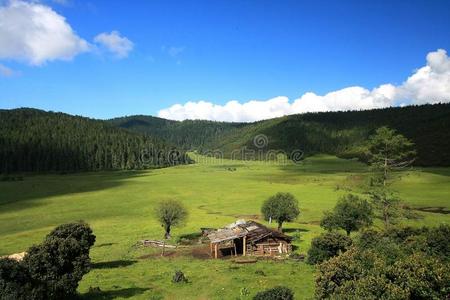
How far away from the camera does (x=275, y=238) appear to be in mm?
61719

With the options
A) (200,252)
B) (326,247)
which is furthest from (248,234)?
(326,247)

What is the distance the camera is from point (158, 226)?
85062 mm

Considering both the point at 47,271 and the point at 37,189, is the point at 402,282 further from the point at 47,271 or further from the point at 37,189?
the point at 37,189

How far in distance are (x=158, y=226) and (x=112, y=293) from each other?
46.0 meters

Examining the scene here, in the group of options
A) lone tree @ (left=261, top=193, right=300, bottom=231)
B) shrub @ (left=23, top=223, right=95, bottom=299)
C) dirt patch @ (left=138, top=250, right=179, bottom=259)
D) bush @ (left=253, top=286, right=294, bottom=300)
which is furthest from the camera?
lone tree @ (left=261, top=193, right=300, bottom=231)

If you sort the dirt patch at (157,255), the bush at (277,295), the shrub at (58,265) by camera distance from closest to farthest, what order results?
the bush at (277,295) → the shrub at (58,265) → the dirt patch at (157,255)

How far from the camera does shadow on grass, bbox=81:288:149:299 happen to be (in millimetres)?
37938

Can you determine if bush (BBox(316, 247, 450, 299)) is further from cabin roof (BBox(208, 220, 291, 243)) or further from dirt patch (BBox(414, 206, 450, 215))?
dirt patch (BBox(414, 206, 450, 215))

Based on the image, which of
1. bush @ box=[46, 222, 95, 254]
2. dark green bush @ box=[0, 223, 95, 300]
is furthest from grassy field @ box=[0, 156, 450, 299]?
bush @ box=[46, 222, 95, 254]

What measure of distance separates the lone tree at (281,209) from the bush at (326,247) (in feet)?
74.7

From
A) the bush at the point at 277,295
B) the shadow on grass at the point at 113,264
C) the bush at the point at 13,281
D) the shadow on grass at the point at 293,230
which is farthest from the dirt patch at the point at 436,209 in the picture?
the bush at the point at 13,281

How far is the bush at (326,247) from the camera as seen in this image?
4975 cm

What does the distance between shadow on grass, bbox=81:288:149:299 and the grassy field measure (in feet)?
0.30

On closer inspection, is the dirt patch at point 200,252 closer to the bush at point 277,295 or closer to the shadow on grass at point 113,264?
the shadow on grass at point 113,264
